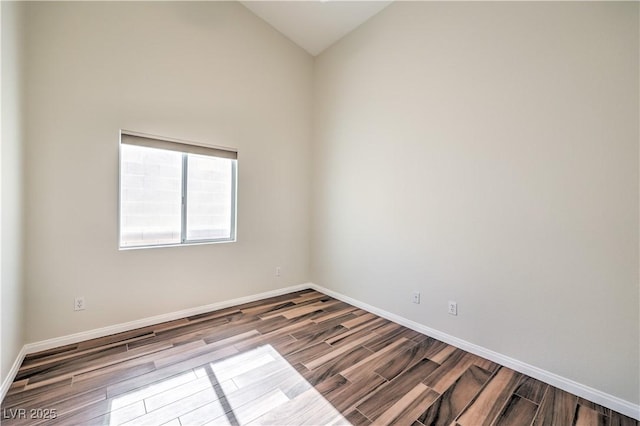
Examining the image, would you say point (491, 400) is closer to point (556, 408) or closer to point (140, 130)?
point (556, 408)

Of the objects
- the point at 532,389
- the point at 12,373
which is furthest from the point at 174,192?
the point at 532,389

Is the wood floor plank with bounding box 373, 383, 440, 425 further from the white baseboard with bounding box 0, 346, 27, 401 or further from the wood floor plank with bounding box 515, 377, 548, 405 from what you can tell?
the white baseboard with bounding box 0, 346, 27, 401

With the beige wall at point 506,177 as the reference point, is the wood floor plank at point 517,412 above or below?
below

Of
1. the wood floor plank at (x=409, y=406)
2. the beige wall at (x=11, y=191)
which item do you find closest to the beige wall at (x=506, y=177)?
the wood floor plank at (x=409, y=406)

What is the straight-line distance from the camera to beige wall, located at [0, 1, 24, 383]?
1728mm

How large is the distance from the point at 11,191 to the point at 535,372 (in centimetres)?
390

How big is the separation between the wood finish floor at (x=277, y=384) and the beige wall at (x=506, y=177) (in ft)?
1.20

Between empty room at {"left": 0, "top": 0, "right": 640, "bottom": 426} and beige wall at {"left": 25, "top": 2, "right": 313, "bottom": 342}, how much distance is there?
18 mm

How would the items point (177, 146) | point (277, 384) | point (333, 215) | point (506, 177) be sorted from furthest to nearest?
point (333, 215), point (177, 146), point (506, 177), point (277, 384)

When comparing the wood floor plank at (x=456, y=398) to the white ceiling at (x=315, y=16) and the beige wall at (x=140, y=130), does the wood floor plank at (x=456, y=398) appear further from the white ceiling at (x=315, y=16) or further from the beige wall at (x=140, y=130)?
the white ceiling at (x=315, y=16)

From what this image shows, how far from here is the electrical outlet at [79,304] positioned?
7.77 ft

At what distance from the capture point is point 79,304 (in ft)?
7.83

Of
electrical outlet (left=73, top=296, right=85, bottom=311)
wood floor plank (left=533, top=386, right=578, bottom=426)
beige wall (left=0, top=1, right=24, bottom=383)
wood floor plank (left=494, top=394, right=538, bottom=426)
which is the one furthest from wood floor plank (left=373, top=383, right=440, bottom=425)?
electrical outlet (left=73, top=296, right=85, bottom=311)

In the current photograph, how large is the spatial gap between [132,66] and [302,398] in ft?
10.3
